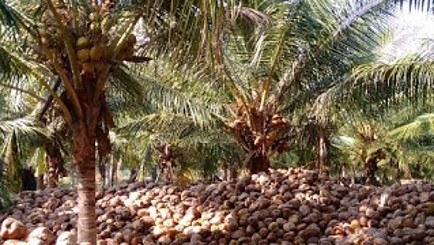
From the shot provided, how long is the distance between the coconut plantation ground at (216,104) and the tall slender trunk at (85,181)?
0.01m

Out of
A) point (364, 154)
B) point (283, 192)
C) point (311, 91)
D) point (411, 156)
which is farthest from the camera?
point (411, 156)

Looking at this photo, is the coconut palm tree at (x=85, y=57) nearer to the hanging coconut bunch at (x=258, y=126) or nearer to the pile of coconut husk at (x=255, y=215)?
the pile of coconut husk at (x=255, y=215)

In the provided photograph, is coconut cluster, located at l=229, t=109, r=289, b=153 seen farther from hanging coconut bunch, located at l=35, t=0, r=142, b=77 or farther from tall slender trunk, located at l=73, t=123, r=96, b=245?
tall slender trunk, located at l=73, t=123, r=96, b=245

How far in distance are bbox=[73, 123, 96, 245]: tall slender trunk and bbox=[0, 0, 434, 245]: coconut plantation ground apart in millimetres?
11

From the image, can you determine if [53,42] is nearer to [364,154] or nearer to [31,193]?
[31,193]

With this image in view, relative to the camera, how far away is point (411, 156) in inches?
635

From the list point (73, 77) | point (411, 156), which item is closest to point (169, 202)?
point (73, 77)

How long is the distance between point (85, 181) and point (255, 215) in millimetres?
2096

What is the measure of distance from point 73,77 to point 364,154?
36.8 feet

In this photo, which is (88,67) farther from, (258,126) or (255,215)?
(258,126)

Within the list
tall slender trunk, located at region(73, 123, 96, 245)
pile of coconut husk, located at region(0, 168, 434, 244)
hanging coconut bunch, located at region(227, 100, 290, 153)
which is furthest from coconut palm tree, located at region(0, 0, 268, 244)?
hanging coconut bunch, located at region(227, 100, 290, 153)

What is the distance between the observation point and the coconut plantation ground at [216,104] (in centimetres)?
518

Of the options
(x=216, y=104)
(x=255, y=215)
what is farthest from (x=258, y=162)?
(x=255, y=215)

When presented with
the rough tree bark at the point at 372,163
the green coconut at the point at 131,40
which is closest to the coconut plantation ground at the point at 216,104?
the green coconut at the point at 131,40
